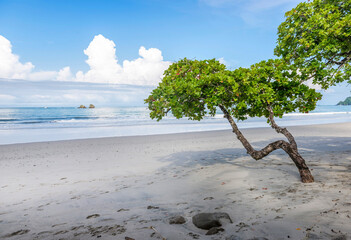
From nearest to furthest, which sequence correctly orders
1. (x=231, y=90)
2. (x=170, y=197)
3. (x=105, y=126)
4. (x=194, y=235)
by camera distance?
1. (x=194, y=235)
2. (x=170, y=197)
3. (x=231, y=90)
4. (x=105, y=126)

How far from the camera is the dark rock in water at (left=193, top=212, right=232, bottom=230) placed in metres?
3.94

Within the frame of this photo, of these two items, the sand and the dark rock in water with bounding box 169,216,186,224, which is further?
the dark rock in water with bounding box 169,216,186,224

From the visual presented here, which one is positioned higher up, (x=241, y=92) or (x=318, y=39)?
(x=318, y=39)

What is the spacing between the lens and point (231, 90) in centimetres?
629

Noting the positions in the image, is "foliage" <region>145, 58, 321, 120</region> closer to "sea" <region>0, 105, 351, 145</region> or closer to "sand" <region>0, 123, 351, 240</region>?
"sea" <region>0, 105, 351, 145</region>

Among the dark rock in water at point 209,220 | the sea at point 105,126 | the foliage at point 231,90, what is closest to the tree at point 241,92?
the foliage at point 231,90

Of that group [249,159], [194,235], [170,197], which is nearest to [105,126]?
[249,159]

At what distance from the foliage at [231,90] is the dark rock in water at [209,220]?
279 centimetres

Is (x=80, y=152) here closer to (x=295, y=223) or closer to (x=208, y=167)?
(x=208, y=167)

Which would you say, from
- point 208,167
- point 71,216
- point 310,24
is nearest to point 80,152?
point 208,167

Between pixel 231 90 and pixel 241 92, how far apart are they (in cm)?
29

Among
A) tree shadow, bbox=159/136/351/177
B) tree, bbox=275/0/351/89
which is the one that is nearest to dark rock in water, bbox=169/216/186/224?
tree shadow, bbox=159/136/351/177

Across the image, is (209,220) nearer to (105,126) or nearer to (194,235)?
(194,235)

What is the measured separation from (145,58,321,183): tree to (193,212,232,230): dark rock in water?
9.17 feet
